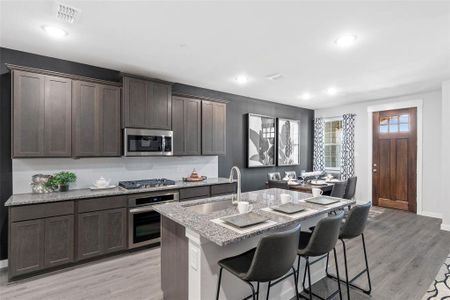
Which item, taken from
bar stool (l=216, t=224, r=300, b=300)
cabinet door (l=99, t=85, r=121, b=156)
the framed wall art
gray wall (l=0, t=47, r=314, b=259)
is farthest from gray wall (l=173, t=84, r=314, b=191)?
bar stool (l=216, t=224, r=300, b=300)

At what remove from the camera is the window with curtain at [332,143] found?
22.9 ft

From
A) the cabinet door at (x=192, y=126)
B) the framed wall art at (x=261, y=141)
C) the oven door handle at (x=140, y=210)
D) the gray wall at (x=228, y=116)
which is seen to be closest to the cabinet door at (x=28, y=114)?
the gray wall at (x=228, y=116)

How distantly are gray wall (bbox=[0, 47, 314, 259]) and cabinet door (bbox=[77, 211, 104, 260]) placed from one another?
95 centimetres

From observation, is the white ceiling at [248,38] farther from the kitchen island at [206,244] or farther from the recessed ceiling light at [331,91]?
the kitchen island at [206,244]

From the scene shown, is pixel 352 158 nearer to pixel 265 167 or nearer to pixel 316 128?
pixel 316 128

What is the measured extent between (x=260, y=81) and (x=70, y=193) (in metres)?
3.57

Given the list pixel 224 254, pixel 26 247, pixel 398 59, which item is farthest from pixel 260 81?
pixel 26 247

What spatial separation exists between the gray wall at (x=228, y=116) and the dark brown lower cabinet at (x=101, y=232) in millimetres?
969

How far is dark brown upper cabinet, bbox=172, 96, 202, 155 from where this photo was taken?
167 inches

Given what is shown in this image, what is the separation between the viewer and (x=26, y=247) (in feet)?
8.90

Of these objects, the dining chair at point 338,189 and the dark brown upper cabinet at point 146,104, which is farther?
the dining chair at point 338,189

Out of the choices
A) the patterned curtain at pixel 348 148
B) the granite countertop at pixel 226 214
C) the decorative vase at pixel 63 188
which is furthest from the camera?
the patterned curtain at pixel 348 148

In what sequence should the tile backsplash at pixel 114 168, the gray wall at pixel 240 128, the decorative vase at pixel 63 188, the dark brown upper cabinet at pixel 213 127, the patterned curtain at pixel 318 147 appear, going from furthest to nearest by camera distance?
the patterned curtain at pixel 318 147 < the gray wall at pixel 240 128 < the dark brown upper cabinet at pixel 213 127 < the decorative vase at pixel 63 188 < the tile backsplash at pixel 114 168

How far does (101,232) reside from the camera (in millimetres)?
3184
